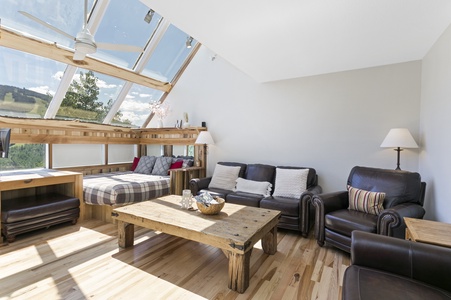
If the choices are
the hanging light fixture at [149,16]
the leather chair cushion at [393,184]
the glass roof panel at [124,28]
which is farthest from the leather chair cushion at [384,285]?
the hanging light fixture at [149,16]

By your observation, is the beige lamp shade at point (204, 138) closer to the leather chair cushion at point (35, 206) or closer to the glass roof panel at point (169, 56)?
the glass roof panel at point (169, 56)

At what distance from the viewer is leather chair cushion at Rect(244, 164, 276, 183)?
150 inches

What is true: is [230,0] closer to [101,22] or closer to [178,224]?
[178,224]

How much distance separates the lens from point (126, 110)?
5.14 metres

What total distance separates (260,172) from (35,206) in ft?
10.4

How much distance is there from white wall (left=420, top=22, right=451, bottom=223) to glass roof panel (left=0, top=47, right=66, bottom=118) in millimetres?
4925

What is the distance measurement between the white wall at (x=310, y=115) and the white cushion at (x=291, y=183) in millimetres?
444

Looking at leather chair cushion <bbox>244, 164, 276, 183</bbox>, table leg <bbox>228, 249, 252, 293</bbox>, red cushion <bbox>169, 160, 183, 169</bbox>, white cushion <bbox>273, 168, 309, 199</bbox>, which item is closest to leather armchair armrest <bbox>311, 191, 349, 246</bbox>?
white cushion <bbox>273, 168, 309, 199</bbox>

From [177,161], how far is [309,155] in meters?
2.54

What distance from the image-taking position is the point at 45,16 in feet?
9.98

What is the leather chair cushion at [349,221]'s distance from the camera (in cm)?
231

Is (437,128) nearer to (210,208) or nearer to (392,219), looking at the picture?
(392,219)

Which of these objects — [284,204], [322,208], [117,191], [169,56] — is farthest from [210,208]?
[169,56]

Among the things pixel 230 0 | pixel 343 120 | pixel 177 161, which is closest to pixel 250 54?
pixel 230 0
